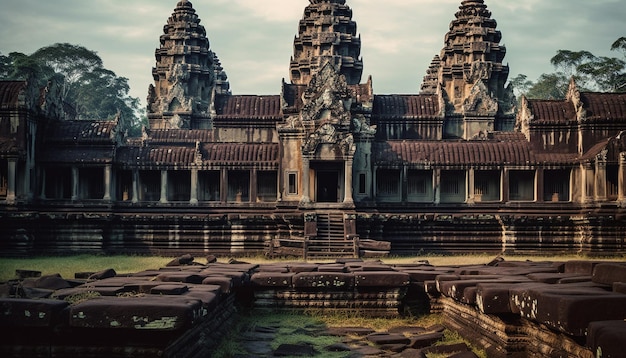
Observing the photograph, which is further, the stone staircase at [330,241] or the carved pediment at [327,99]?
the carved pediment at [327,99]

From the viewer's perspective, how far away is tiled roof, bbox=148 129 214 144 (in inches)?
1347

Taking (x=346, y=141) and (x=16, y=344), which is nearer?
(x=16, y=344)

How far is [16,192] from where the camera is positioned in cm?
2447

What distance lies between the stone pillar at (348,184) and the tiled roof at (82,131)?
906 cm

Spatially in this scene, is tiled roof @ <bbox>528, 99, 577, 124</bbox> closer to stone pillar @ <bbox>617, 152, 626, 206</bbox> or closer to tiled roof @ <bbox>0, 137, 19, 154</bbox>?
stone pillar @ <bbox>617, 152, 626, 206</bbox>

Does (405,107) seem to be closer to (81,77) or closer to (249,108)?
(249,108)

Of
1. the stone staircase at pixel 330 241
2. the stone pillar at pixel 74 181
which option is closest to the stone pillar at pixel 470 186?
the stone staircase at pixel 330 241

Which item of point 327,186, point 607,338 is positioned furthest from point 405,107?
point 607,338

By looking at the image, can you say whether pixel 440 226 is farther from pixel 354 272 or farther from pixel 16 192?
pixel 16 192

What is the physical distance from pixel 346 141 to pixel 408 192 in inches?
144

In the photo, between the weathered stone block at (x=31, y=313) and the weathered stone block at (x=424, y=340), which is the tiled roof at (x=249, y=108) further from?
the weathered stone block at (x=31, y=313)

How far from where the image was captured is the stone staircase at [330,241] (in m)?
21.7

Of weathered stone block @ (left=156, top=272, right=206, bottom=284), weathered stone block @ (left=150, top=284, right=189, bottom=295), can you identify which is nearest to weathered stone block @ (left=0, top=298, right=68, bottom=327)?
weathered stone block @ (left=150, top=284, right=189, bottom=295)

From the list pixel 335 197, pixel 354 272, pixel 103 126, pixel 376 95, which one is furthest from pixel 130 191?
pixel 354 272
